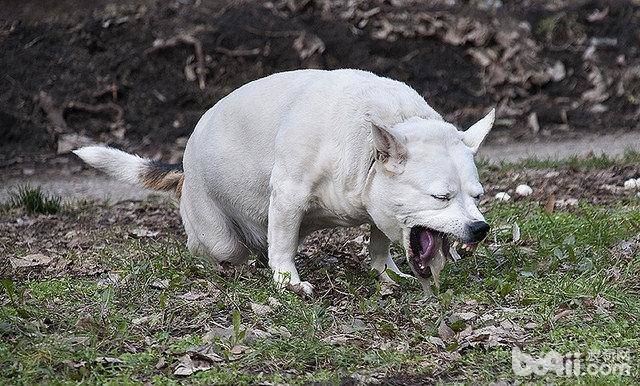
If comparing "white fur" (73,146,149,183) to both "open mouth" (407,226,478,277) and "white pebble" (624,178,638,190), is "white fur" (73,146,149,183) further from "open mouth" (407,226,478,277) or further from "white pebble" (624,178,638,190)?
"white pebble" (624,178,638,190)

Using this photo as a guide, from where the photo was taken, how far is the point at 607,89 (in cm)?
1293

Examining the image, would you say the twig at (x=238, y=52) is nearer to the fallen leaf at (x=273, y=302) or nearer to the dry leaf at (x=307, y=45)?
the dry leaf at (x=307, y=45)

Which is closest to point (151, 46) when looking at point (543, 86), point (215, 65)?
point (215, 65)

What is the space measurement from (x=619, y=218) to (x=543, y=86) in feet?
19.9

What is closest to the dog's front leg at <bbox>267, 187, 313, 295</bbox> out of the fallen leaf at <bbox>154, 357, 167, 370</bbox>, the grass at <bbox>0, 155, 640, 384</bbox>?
the grass at <bbox>0, 155, 640, 384</bbox>

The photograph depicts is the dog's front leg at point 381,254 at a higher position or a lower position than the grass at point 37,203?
higher

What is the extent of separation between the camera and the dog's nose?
521 cm

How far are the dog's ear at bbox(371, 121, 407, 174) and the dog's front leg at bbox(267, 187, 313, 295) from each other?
23.1 inches

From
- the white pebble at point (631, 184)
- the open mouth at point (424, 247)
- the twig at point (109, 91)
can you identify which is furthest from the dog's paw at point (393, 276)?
the twig at point (109, 91)

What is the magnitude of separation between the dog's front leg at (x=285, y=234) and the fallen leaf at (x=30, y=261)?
1787 millimetres

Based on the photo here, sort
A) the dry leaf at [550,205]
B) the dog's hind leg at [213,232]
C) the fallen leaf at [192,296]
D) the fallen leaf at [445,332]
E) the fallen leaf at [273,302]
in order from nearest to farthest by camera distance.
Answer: the fallen leaf at [445,332] → the fallen leaf at [273,302] → the fallen leaf at [192,296] → the dog's hind leg at [213,232] → the dry leaf at [550,205]

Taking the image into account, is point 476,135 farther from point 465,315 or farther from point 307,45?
point 307,45

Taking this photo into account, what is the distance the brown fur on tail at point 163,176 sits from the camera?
23.5ft

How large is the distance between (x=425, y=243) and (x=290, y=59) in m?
7.84
